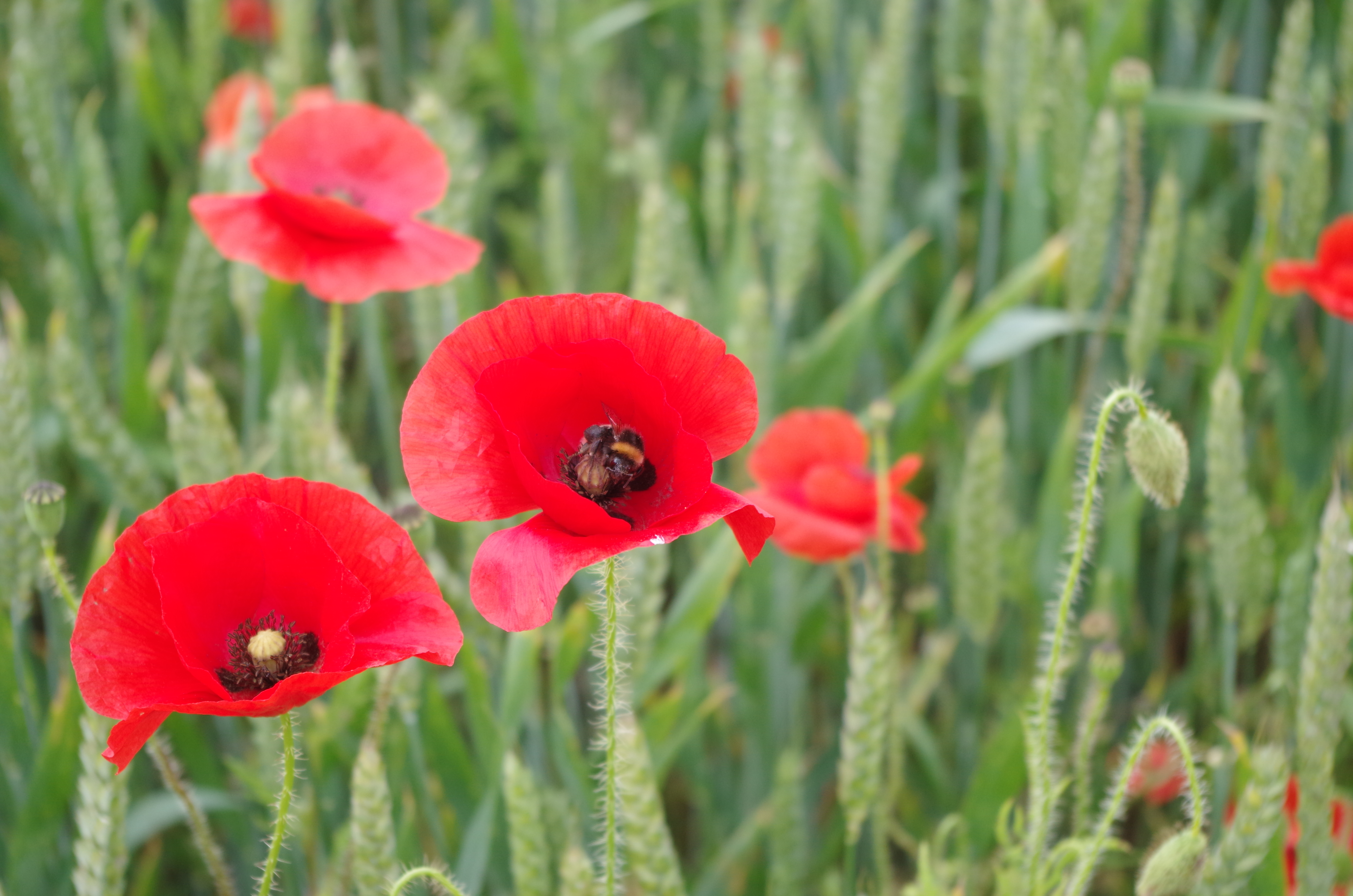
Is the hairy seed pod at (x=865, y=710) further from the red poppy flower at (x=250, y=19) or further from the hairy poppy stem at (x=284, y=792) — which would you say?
the red poppy flower at (x=250, y=19)

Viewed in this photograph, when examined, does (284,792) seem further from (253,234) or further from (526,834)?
(253,234)

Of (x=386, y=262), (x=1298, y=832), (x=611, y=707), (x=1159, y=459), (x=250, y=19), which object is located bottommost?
(x=1298, y=832)

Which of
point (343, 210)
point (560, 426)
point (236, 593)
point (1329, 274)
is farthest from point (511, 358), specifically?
point (1329, 274)

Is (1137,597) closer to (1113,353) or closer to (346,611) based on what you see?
(1113,353)

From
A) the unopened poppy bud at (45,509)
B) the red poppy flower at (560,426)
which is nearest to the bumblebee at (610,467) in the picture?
the red poppy flower at (560,426)

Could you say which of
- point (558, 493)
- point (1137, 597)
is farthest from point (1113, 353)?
point (558, 493)

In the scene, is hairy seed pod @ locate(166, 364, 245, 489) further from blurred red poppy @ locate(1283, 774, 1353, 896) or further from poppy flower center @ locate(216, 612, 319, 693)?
blurred red poppy @ locate(1283, 774, 1353, 896)
